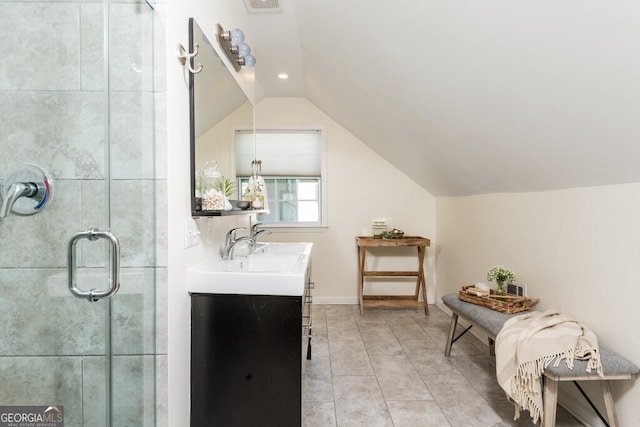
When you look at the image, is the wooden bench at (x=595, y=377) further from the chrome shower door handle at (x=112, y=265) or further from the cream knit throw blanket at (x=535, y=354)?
the chrome shower door handle at (x=112, y=265)

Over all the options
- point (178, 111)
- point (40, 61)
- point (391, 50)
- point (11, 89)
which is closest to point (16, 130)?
point (11, 89)

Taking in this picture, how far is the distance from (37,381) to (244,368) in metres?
0.73

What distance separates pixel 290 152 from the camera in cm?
443

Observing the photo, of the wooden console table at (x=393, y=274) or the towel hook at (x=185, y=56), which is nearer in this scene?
the towel hook at (x=185, y=56)

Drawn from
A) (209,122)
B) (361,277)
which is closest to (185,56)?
(209,122)

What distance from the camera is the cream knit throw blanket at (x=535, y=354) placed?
166 centimetres

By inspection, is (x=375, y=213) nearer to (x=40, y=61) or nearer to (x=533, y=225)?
(x=533, y=225)

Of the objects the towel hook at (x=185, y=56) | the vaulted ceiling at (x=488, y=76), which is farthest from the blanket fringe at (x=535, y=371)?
the towel hook at (x=185, y=56)

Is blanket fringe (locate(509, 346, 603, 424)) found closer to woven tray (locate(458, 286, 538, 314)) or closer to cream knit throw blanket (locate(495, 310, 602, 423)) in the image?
cream knit throw blanket (locate(495, 310, 602, 423))

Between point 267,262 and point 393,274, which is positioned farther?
point 393,274

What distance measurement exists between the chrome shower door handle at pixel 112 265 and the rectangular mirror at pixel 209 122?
1.64 ft

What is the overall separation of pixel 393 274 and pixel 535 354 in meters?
2.52

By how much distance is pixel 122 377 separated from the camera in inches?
52.2

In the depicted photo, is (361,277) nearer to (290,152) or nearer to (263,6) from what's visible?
(290,152)
